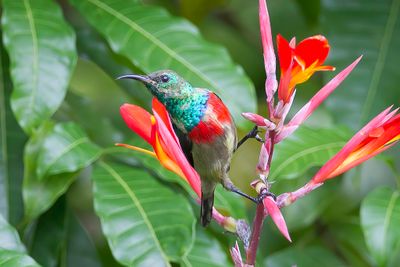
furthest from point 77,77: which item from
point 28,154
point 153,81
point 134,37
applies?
point 153,81

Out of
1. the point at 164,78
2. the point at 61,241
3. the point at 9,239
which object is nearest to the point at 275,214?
the point at 164,78

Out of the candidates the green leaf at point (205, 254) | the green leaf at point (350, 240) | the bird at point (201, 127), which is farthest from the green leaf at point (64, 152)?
the green leaf at point (350, 240)

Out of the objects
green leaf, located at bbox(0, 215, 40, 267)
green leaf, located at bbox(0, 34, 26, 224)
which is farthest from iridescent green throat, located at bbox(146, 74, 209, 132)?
green leaf, located at bbox(0, 34, 26, 224)

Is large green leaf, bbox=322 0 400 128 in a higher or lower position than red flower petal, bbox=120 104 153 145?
lower

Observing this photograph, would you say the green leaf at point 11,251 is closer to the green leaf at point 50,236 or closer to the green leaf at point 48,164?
the green leaf at point 48,164

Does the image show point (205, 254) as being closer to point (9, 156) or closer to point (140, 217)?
point (140, 217)

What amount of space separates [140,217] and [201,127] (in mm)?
521

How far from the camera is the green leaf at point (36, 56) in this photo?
1.50 metres

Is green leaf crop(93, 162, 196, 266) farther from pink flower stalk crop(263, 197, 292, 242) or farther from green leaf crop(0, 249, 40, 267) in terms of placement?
pink flower stalk crop(263, 197, 292, 242)

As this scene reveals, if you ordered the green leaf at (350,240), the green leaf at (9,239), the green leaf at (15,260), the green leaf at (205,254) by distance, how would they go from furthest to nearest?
the green leaf at (350,240) → the green leaf at (205,254) → the green leaf at (9,239) → the green leaf at (15,260)

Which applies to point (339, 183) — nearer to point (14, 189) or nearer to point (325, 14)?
point (325, 14)

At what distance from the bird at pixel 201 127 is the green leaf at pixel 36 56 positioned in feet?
1.88

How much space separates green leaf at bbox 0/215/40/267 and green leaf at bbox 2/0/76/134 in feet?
0.77

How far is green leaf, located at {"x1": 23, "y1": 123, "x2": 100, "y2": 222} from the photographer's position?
1.50 metres
